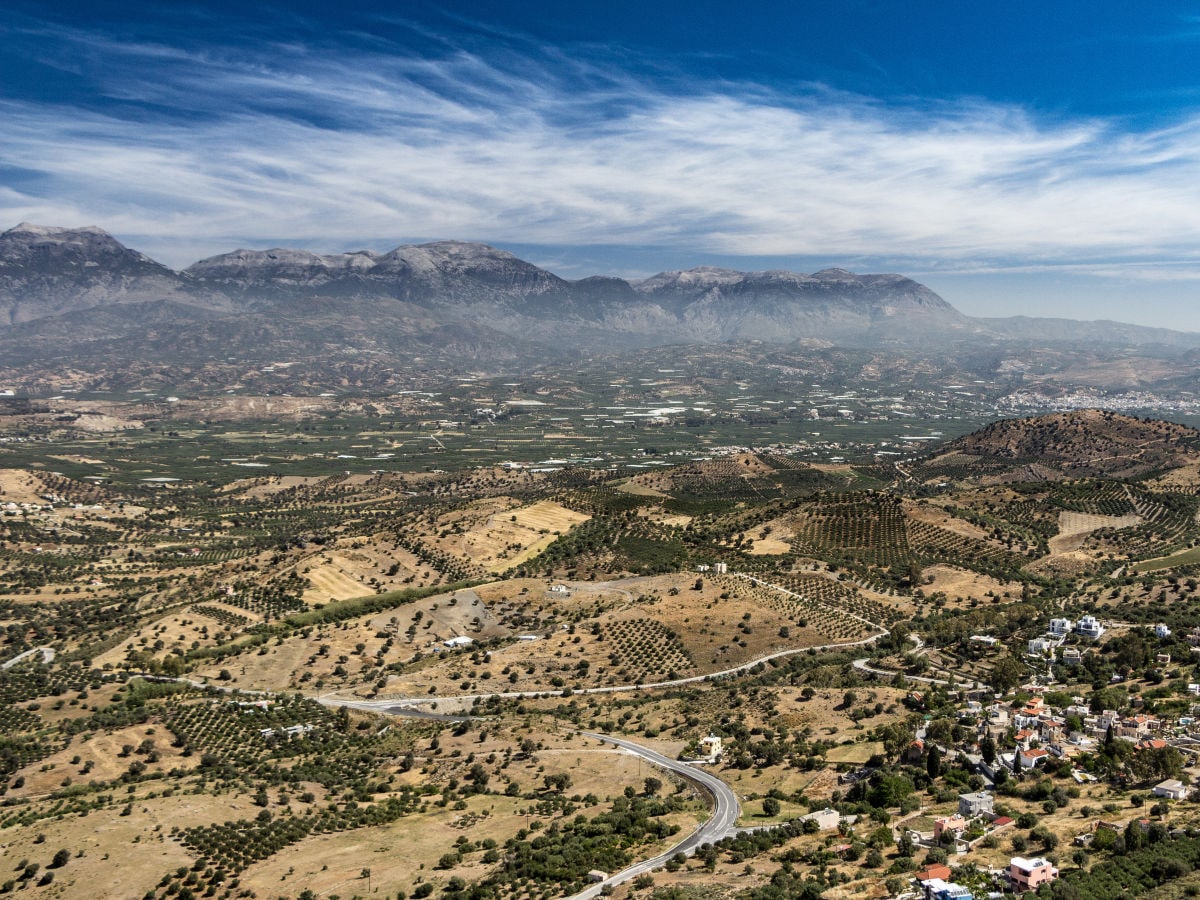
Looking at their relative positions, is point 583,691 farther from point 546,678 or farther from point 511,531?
point 511,531

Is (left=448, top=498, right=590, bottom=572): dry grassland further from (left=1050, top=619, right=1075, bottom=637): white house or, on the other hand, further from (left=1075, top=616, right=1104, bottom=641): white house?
(left=1075, top=616, right=1104, bottom=641): white house

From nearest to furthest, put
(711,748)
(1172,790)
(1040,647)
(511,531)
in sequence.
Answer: (1172,790)
(711,748)
(1040,647)
(511,531)

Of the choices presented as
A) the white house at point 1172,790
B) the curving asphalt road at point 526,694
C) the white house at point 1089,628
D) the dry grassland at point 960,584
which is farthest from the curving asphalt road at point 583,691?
the white house at point 1172,790

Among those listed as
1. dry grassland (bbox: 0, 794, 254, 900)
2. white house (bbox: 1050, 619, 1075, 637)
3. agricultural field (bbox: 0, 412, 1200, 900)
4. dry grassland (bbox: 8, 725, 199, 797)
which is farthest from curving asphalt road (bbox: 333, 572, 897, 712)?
dry grassland (bbox: 0, 794, 254, 900)

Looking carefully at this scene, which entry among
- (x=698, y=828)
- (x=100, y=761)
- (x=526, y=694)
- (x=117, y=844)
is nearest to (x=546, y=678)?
(x=526, y=694)

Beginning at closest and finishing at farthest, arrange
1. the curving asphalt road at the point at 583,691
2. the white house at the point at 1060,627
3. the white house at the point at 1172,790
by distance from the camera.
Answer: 1. the white house at the point at 1172,790
2. the curving asphalt road at the point at 583,691
3. the white house at the point at 1060,627

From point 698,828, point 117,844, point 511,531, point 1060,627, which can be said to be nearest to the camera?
point 117,844

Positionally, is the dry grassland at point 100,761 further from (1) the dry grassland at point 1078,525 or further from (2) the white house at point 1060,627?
(1) the dry grassland at point 1078,525
